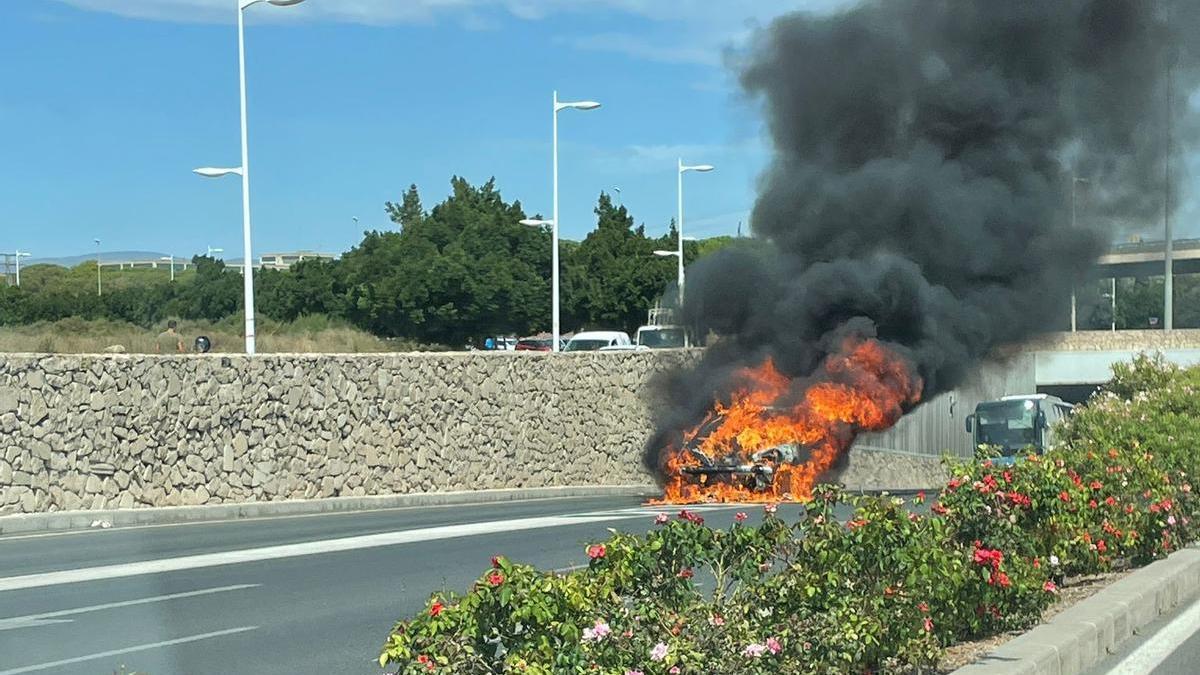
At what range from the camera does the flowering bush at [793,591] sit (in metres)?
5.23

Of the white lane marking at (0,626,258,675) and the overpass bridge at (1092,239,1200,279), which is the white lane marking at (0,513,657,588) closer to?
the white lane marking at (0,626,258,675)

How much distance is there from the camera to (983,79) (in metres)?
26.3

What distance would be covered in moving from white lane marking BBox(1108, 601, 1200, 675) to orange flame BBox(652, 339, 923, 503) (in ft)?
39.3

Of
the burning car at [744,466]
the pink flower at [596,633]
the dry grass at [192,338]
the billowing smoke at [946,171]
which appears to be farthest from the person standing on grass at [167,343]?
the pink flower at [596,633]

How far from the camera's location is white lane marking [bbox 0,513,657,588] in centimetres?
1261

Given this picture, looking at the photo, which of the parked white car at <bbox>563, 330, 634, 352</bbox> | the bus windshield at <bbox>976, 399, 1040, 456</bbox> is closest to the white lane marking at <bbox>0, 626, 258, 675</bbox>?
the bus windshield at <bbox>976, 399, 1040, 456</bbox>

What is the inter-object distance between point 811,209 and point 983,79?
397 cm

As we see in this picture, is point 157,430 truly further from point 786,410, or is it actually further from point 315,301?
point 315,301

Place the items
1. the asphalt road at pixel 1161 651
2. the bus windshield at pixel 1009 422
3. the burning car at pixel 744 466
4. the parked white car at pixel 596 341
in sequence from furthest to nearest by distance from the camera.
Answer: the parked white car at pixel 596 341 → the bus windshield at pixel 1009 422 → the burning car at pixel 744 466 → the asphalt road at pixel 1161 651

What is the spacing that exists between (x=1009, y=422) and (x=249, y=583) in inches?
1008

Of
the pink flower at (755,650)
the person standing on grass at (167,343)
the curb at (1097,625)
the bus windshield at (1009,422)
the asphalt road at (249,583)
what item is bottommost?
the bus windshield at (1009,422)

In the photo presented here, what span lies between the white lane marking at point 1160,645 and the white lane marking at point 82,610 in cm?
705

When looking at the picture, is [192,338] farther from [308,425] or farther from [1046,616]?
[1046,616]

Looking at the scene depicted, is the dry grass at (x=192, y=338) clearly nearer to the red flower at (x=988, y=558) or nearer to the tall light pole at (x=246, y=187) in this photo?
the tall light pole at (x=246, y=187)
